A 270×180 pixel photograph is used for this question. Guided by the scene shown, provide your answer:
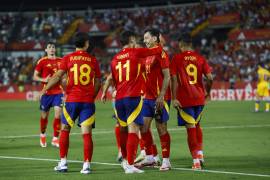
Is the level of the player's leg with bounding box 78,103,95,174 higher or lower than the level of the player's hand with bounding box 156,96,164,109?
lower

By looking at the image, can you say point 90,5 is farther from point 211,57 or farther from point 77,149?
point 77,149

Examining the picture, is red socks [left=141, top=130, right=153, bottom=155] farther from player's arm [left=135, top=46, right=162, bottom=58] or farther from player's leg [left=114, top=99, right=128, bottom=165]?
player's arm [left=135, top=46, right=162, bottom=58]

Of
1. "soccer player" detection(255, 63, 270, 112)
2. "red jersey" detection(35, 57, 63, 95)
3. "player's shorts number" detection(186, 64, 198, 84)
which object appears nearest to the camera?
"player's shorts number" detection(186, 64, 198, 84)

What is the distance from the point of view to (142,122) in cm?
1036

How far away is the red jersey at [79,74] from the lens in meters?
10.4

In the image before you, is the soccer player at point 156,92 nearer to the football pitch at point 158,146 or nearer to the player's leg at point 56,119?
the football pitch at point 158,146

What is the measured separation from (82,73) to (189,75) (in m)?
2.08

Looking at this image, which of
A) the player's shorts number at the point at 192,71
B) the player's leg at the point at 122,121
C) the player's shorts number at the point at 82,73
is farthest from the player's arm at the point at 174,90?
the player's shorts number at the point at 82,73

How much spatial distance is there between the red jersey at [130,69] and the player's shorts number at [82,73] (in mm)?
481

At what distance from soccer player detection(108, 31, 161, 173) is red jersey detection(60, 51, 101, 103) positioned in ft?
1.38

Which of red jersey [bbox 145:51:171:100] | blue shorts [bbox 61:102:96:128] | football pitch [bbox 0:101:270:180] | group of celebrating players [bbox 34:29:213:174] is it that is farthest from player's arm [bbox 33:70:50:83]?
red jersey [bbox 145:51:171:100]

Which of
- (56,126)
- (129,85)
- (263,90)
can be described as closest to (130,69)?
(129,85)

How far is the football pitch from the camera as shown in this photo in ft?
33.1

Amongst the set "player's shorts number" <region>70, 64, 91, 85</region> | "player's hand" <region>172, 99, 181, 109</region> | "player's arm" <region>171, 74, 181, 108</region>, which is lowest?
"player's hand" <region>172, 99, 181, 109</region>
